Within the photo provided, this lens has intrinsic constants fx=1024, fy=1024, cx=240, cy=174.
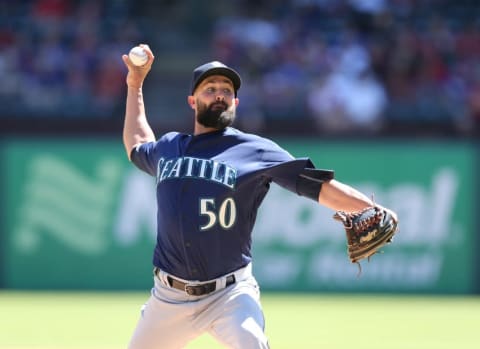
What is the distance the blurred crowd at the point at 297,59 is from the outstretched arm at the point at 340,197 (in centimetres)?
912

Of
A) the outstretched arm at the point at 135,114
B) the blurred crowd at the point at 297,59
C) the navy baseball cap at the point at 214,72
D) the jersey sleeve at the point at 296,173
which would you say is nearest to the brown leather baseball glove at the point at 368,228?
the jersey sleeve at the point at 296,173

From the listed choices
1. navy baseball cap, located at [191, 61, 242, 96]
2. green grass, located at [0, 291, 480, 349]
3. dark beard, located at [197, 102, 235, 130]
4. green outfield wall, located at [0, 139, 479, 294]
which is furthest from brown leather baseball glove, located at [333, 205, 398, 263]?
green outfield wall, located at [0, 139, 479, 294]

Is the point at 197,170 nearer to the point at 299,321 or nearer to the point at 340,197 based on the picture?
the point at 340,197

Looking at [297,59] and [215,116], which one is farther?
[297,59]

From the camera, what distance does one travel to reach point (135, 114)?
6.28 meters

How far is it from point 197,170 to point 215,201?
21 centimetres

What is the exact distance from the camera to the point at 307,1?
17594mm

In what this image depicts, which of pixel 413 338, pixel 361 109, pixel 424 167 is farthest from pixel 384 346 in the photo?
pixel 361 109

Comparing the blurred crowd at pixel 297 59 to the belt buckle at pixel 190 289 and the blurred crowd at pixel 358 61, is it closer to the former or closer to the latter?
the blurred crowd at pixel 358 61

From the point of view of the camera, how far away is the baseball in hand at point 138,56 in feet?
20.3

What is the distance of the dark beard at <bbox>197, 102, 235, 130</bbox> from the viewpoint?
564 cm

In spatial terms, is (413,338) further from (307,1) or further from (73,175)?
(307,1)

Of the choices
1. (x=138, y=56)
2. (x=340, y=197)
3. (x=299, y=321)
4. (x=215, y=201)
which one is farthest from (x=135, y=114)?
(x=299, y=321)

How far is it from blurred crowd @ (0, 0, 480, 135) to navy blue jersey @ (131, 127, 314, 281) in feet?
28.8
